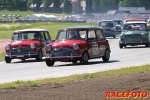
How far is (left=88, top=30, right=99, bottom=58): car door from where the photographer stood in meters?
24.6

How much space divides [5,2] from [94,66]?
160 metres

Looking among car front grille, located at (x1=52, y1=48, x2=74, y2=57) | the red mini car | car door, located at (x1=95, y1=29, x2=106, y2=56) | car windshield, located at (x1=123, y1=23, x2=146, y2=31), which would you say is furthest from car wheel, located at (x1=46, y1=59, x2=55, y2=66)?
car windshield, located at (x1=123, y1=23, x2=146, y2=31)

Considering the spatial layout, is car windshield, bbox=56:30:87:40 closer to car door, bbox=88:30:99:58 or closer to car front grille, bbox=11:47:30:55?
car door, bbox=88:30:99:58

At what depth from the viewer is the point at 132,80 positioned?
1565 centimetres

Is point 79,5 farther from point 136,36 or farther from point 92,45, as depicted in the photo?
point 92,45

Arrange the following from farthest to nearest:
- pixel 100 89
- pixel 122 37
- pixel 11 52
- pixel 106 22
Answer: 1. pixel 106 22
2. pixel 122 37
3. pixel 11 52
4. pixel 100 89

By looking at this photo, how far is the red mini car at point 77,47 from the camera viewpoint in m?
23.9

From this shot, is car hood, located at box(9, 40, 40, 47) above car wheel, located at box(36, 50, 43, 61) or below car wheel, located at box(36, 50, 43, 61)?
above

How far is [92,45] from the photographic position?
24719mm

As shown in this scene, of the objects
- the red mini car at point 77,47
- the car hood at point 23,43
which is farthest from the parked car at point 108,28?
the red mini car at point 77,47

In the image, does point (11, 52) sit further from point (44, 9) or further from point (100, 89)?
point (44, 9)

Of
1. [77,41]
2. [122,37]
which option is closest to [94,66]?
[77,41]

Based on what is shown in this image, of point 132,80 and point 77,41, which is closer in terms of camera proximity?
point 132,80

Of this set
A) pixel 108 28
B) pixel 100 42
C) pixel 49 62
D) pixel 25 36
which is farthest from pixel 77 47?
pixel 108 28
